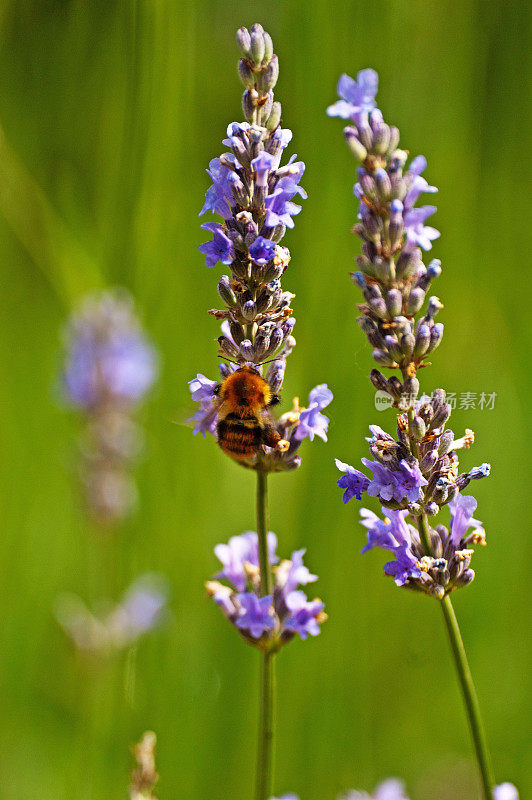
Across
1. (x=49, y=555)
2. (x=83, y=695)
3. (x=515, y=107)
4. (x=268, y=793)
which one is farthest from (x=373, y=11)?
(x=49, y=555)

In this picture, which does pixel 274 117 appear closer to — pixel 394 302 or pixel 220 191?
pixel 220 191

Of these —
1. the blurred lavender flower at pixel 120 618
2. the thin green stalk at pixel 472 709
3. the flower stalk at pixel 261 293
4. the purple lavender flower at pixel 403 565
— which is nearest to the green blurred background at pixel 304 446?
the blurred lavender flower at pixel 120 618

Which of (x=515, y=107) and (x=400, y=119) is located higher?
(x=515, y=107)

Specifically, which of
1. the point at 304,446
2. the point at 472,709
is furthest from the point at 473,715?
the point at 304,446

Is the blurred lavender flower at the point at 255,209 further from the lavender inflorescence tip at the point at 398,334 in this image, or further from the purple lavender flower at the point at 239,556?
the purple lavender flower at the point at 239,556

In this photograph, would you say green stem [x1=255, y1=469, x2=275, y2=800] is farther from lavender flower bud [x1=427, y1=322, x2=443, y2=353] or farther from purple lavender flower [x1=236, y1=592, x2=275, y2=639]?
→ lavender flower bud [x1=427, y1=322, x2=443, y2=353]

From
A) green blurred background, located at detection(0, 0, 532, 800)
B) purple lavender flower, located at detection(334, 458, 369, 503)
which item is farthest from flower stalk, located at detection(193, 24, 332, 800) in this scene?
green blurred background, located at detection(0, 0, 532, 800)

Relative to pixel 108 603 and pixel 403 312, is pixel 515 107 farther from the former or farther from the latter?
→ pixel 108 603
